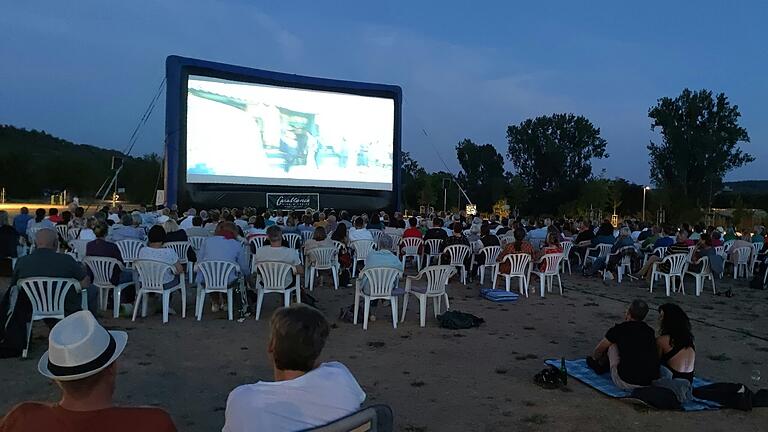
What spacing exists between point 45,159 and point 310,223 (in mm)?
41887

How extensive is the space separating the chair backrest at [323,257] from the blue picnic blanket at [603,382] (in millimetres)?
3830

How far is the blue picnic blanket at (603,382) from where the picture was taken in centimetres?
409

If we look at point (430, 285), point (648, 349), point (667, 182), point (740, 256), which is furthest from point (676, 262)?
point (667, 182)

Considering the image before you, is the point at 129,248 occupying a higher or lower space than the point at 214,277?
higher

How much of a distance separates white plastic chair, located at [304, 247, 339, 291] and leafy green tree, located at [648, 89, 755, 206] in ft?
97.7

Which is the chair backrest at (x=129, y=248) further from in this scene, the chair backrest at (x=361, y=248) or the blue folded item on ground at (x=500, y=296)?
the blue folded item on ground at (x=500, y=296)

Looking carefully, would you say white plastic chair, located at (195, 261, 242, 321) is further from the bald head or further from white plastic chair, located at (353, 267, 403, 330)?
the bald head

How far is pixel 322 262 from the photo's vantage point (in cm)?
823

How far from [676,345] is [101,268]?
5.18 metres

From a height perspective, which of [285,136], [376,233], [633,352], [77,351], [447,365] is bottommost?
[447,365]

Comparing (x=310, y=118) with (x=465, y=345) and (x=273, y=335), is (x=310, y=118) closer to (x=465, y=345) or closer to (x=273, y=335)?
(x=465, y=345)

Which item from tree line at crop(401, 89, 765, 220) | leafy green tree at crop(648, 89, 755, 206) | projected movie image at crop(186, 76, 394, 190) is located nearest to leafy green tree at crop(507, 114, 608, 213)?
tree line at crop(401, 89, 765, 220)

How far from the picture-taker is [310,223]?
1166 centimetres

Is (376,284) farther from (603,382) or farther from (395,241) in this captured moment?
(395,241)
